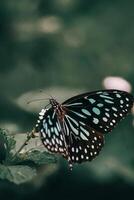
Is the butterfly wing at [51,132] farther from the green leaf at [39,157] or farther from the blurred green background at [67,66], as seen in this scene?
the blurred green background at [67,66]

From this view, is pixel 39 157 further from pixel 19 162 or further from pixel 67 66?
pixel 67 66

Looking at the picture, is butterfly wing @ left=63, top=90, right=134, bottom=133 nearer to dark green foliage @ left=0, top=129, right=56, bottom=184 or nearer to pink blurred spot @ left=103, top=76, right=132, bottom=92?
dark green foliage @ left=0, top=129, right=56, bottom=184

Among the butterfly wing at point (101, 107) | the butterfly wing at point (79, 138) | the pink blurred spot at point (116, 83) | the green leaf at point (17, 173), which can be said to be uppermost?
the pink blurred spot at point (116, 83)

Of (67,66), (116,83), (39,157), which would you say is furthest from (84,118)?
(67,66)

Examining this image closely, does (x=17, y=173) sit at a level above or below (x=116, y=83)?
below

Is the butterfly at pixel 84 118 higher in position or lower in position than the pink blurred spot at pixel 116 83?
lower

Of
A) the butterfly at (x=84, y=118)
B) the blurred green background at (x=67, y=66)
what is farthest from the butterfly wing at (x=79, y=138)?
the blurred green background at (x=67, y=66)

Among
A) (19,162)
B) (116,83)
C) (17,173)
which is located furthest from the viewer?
(116,83)

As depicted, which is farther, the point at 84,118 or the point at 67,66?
→ the point at 67,66

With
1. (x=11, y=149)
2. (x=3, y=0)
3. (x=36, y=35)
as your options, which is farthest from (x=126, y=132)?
(x=3, y=0)

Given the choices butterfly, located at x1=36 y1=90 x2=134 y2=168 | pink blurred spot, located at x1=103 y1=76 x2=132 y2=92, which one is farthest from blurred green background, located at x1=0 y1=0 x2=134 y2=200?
butterfly, located at x1=36 y1=90 x2=134 y2=168
